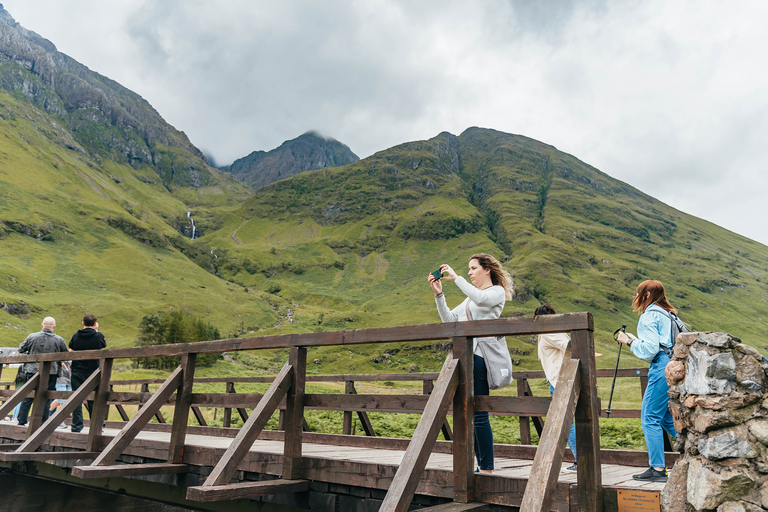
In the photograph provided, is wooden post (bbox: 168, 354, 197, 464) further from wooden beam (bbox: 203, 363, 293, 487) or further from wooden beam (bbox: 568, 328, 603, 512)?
wooden beam (bbox: 568, 328, 603, 512)

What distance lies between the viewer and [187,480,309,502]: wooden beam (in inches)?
194

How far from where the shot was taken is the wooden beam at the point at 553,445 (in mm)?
3604

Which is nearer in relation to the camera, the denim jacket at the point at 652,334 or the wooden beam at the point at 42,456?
the denim jacket at the point at 652,334

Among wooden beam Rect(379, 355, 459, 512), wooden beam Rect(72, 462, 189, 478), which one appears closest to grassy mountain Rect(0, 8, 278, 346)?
wooden beam Rect(72, 462, 189, 478)

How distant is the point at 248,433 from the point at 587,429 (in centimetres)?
349

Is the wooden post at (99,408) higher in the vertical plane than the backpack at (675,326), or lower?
lower

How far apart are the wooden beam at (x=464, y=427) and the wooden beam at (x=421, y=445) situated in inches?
3.0

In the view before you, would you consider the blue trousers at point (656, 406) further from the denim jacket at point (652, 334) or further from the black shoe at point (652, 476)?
the black shoe at point (652, 476)

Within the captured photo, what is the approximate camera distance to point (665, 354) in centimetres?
531

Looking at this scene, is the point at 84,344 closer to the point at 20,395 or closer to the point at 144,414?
the point at 20,395

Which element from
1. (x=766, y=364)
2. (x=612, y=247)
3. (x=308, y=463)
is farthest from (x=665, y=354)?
(x=612, y=247)

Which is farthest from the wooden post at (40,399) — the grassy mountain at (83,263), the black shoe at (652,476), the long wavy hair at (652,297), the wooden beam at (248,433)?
the grassy mountain at (83,263)

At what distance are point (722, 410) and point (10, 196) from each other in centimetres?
17976

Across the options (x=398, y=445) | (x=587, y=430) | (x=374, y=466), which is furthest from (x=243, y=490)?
(x=587, y=430)
